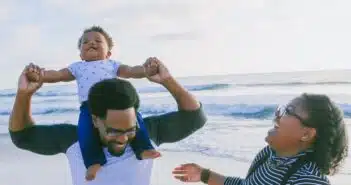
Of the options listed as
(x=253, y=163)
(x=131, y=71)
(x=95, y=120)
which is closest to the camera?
(x=95, y=120)

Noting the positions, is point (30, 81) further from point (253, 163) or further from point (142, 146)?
point (253, 163)

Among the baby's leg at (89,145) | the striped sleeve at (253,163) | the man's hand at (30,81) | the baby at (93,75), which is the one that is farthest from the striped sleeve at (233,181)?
the man's hand at (30,81)

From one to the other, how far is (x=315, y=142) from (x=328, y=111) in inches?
6.5

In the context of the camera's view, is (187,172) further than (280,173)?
Yes

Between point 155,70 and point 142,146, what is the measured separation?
0.37 meters

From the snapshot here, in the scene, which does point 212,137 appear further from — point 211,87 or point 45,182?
point 211,87

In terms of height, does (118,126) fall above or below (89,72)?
below

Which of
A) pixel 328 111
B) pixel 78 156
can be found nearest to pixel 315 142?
pixel 328 111

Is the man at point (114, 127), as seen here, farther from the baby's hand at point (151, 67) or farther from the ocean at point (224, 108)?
the ocean at point (224, 108)

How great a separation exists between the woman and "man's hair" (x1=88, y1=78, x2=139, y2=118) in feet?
2.44

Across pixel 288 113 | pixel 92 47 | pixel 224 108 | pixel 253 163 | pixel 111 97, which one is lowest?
pixel 224 108

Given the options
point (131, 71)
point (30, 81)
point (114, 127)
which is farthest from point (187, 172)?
point (30, 81)

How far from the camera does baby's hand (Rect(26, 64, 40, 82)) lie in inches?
112

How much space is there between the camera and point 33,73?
286 centimetres
